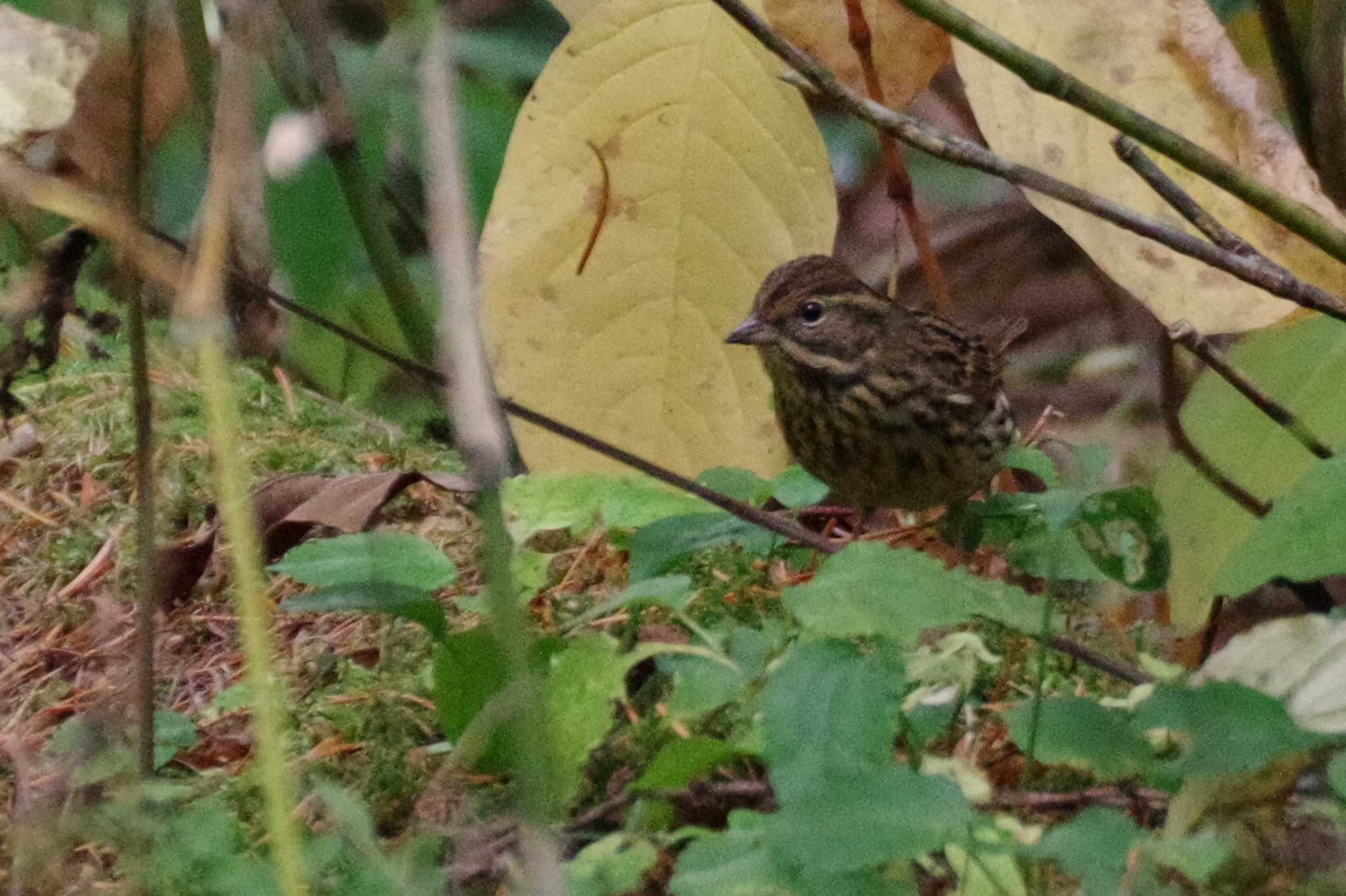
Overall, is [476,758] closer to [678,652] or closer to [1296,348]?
[678,652]

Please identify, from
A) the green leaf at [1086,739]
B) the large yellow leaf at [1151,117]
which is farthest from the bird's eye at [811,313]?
the green leaf at [1086,739]

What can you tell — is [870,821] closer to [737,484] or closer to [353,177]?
[353,177]

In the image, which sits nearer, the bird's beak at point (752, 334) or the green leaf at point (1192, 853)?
the green leaf at point (1192, 853)

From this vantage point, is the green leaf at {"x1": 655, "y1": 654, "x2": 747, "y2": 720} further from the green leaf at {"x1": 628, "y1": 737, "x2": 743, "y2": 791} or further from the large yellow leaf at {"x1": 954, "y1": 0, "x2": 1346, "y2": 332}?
the large yellow leaf at {"x1": 954, "y1": 0, "x2": 1346, "y2": 332}

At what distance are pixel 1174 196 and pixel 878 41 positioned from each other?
0.84m

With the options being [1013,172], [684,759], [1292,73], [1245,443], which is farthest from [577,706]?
[1292,73]

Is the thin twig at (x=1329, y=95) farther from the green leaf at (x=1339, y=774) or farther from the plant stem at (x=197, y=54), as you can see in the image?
the plant stem at (x=197, y=54)

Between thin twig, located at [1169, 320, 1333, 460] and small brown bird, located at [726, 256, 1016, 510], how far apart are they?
2.80ft

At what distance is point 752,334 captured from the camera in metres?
2.82

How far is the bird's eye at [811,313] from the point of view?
3031mm

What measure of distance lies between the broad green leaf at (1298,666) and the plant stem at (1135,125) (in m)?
0.49

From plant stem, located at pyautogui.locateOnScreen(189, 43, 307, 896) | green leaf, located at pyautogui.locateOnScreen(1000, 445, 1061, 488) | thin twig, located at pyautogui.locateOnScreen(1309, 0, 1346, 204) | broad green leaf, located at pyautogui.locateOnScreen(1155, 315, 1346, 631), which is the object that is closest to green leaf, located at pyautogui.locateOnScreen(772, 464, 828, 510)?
green leaf, located at pyautogui.locateOnScreen(1000, 445, 1061, 488)

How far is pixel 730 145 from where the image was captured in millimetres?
2191

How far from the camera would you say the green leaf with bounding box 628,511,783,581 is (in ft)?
5.92
